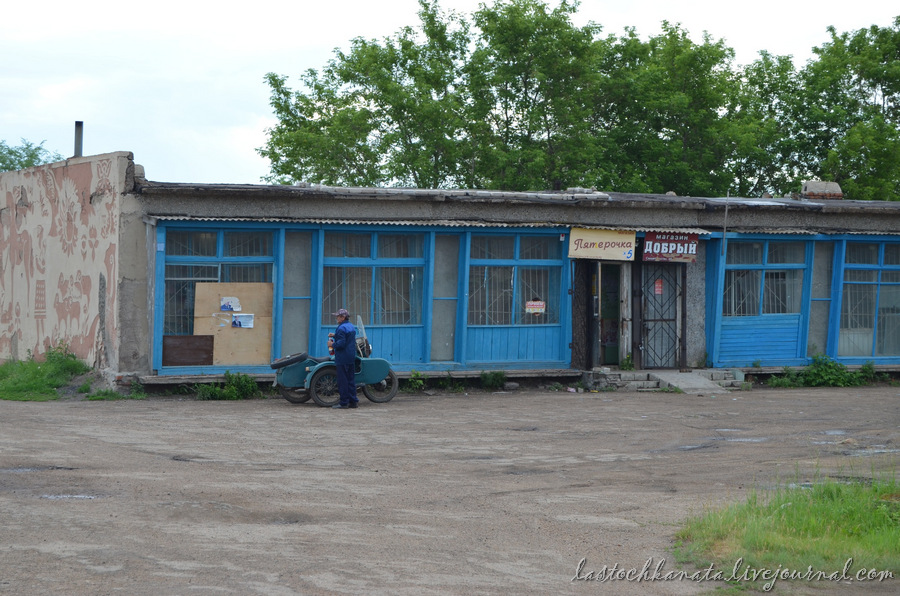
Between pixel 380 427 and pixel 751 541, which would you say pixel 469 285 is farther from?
pixel 751 541

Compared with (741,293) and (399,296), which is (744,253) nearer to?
(741,293)

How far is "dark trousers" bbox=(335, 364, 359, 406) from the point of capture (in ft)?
48.7

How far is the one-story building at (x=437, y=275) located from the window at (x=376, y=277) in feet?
0.10

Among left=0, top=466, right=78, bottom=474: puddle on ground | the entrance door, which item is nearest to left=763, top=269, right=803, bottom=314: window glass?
the entrance door

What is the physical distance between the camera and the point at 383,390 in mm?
16109

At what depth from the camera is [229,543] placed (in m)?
6.90

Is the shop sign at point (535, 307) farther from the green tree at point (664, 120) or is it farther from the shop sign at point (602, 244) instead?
the green tree at point (664, 120)

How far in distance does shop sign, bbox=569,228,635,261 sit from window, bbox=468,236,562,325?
39cm

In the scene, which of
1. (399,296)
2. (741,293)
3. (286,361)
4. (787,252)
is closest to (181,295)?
(286,361)

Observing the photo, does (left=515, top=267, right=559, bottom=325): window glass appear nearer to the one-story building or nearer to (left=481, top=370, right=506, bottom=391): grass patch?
the one-story building

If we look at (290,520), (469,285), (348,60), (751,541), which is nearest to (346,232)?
(469,285)

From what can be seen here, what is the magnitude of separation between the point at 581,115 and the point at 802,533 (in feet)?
92.4

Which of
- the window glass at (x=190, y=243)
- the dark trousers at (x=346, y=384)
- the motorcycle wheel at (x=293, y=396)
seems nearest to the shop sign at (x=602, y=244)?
the dark trousers at (x=346, y=384)

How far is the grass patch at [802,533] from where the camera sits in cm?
663
